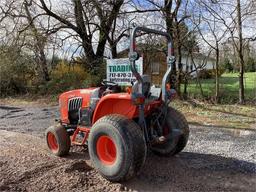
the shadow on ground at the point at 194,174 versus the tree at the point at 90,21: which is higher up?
the tree at the point at 90,21

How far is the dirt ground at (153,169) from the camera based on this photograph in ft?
14.3

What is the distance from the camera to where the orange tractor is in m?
4.38

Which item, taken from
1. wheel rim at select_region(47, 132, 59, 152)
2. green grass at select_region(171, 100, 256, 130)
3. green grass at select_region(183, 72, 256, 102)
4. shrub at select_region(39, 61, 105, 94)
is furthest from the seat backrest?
shrub at select_region(39, 61, 105, 94)

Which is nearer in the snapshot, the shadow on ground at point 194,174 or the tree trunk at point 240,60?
the shadow on ground at point 194,174

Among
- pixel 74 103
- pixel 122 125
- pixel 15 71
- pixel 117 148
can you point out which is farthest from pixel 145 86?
pixel 15 71

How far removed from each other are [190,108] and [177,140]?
A: 5836 mm

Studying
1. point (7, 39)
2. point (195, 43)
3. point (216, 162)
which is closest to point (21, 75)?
point (7, 39)

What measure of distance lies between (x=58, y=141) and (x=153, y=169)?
1.67 m

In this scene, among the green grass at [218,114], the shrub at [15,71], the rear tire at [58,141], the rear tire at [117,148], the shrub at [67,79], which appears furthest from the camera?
the shrub at [15,71]

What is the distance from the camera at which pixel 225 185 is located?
4.34 meters

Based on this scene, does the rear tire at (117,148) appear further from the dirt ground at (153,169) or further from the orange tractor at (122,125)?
the dirt ground at (153,169)

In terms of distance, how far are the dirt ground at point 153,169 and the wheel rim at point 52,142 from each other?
139mm

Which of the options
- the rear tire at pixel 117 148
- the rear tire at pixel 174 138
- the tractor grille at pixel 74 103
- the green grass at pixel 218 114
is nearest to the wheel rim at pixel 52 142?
the tractor grille at pixel 74 103

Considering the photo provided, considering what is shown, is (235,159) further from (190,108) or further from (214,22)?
(214,22)
